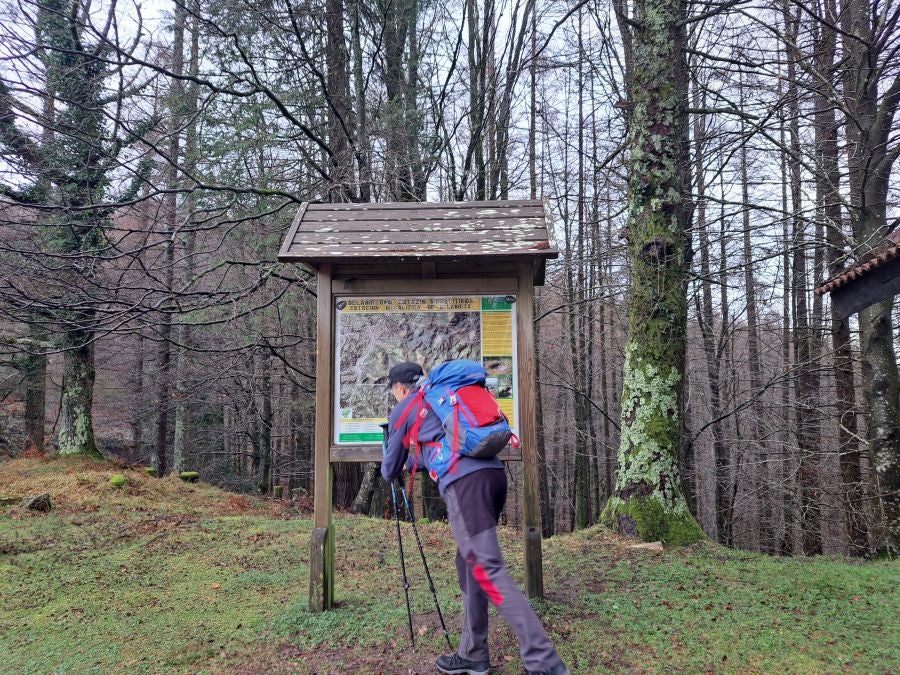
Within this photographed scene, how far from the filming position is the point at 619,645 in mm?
3486

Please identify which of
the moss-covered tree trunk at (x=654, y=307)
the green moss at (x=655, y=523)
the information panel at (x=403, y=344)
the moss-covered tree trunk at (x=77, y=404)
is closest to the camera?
the information panel at (x=403, y=344)

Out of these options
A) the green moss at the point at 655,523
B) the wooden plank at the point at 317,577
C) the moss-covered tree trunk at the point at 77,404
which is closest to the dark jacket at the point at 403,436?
the wooden plank at the point at 317,577

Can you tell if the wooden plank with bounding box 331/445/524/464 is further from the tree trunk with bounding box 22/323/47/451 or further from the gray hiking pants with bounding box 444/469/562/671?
the tree trunk with bounding box 22/323/47/451

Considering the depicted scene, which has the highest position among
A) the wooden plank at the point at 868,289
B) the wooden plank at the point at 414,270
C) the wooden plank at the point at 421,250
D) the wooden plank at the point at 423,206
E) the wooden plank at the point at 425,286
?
the wooden plank at the point at 423,206

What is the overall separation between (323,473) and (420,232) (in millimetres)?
2037

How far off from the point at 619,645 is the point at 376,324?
2.78 meters

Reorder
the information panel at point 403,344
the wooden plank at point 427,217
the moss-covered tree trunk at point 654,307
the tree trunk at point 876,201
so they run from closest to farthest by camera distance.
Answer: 1. the information panel at point 403,344
2. the wooden plank at point 427,217
3. the moss-covered tree trunk at point 654,307
4. the tree trunk at point 876,201

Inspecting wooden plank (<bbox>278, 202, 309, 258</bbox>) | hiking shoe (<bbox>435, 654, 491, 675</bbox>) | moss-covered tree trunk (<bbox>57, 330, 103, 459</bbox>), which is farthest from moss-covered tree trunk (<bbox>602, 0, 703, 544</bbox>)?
moss-covered tree trunk (<bbox>57, 330, 103, 459</bbox>)

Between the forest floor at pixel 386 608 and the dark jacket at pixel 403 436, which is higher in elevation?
the dark jacket at pixel 403 436

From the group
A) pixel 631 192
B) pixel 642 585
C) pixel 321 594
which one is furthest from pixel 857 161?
pixel 321 594

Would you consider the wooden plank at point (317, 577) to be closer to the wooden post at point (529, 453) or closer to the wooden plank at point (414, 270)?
the wooden post at point (529, 453)

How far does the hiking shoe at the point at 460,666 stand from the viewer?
10.3 feet

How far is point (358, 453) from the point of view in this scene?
4.23 metres

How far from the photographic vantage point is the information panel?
4320 mm
